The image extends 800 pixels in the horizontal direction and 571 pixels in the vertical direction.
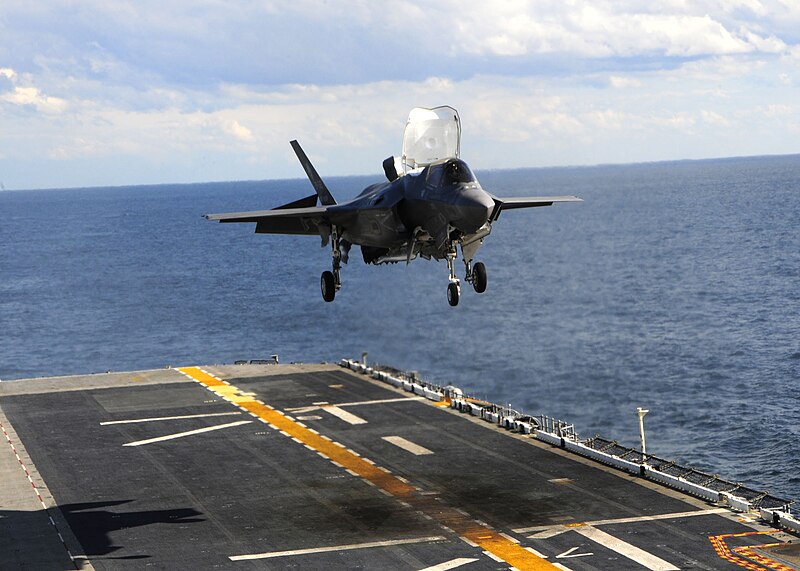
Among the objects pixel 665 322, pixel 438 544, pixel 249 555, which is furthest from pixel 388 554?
pixel 665 322

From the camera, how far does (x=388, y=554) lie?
44781 millimetres

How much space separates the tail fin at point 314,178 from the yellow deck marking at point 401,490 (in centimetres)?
1380

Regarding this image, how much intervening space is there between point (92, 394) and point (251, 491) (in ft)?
95.8

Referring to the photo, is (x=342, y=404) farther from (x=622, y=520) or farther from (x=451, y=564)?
(x=451, y=564)

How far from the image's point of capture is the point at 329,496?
5275cm

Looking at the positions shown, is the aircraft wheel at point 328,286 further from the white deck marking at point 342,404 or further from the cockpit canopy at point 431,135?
the white deck marking at point 342,404

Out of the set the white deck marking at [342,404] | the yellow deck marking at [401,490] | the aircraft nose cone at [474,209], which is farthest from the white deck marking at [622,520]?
the white deck marking at [342,404]

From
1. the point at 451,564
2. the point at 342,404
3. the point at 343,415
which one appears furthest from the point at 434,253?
the point at 342,404

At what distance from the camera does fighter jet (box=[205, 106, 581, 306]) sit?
3966cm

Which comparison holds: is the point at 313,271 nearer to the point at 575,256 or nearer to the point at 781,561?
the point at 575,256

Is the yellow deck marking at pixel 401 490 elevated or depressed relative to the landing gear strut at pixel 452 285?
depressed

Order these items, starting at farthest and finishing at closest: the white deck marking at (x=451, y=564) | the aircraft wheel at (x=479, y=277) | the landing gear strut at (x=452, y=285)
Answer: the white deck marking at (x=451, y=564), the aircraft wheel at (x=479, y=277), the landing gear strut at (x=452, y=285)

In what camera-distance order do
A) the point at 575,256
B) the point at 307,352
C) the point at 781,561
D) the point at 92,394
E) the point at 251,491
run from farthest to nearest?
the point at 575,256
the point at 307,352
the point at 92,394
the point at 251,491
the point at 781,561

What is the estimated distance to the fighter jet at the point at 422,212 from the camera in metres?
39.7
